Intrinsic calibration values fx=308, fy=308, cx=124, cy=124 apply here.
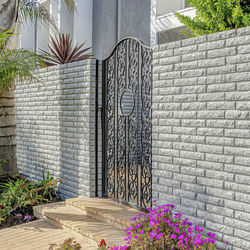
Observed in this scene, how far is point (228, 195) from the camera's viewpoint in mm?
3328

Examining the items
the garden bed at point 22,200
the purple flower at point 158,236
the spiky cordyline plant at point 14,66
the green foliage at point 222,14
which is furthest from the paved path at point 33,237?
the green foliage at point 222,14

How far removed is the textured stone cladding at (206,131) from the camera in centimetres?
322

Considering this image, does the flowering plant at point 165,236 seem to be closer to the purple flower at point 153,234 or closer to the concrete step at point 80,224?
the purple flower at point 153,234

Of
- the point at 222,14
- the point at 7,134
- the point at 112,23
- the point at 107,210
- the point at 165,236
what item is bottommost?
the point at 107,210

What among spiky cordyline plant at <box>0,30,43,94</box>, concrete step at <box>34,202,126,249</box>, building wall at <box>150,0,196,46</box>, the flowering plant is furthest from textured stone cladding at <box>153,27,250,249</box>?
building wall at <box>150,0,196,46</box>

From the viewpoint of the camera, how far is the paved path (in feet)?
13.5

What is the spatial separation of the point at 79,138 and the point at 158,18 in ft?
16.2

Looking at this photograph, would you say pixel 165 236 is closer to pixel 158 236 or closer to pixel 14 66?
pixel 158 236

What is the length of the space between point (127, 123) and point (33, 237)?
2191 mm

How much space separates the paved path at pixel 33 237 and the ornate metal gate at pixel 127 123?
104 centimetres

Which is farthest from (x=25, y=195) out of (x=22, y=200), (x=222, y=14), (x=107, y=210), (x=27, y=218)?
(x=222, y=14)

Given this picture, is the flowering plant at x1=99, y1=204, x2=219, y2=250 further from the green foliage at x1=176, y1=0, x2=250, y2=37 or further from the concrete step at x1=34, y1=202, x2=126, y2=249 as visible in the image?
the green foliage at x1=176, y1=0, x2=250, y2=37

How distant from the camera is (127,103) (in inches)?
199

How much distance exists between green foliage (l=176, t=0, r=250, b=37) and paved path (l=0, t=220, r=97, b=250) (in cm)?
360
